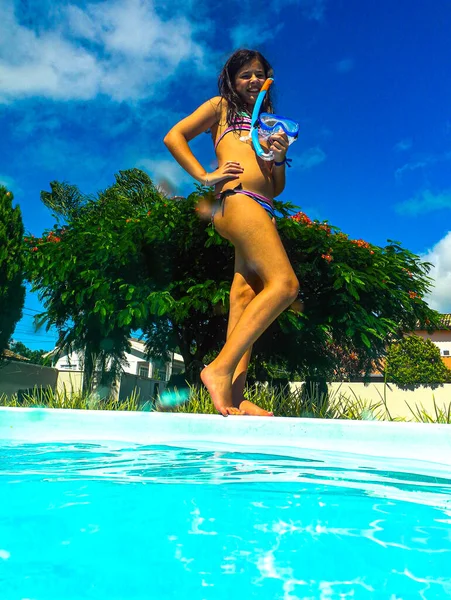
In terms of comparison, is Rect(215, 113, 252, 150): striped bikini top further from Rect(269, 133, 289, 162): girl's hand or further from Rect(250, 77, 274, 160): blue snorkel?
Rect(269, 133, 289, 162): girl's hand

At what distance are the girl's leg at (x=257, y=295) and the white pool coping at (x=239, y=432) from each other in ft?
0.74

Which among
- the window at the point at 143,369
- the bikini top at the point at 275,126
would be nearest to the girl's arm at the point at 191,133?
the bikini top at the point at 275,126

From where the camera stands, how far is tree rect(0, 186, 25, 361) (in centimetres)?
912

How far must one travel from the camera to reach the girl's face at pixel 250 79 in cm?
359

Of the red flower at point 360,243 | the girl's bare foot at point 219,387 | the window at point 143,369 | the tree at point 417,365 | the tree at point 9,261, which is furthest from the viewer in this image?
the window at point 143,369

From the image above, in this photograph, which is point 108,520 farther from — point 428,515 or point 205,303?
point 205,303

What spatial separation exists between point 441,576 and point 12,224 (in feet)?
31.3

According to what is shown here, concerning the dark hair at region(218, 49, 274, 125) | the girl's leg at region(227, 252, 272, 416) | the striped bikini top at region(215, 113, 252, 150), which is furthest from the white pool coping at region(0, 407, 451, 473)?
the dark hair at region(218, 49, 274, 125)

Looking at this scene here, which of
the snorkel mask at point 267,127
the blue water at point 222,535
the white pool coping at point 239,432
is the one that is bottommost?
the blue water at point 222,535

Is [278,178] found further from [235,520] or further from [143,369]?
[143,369]

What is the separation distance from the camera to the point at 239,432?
2.70 m

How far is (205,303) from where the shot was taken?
20.5ft

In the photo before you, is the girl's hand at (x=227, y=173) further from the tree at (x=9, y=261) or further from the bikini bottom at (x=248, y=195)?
the tree at (x=9, y=261)

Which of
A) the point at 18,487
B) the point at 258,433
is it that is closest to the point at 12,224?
the point at 258,433
